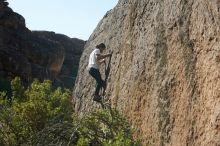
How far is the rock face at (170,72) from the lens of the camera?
720cm

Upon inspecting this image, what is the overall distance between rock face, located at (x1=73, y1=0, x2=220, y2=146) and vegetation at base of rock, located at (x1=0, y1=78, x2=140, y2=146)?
52cm

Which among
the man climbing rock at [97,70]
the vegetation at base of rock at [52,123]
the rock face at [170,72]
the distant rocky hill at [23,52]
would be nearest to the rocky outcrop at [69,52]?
the distant rocky hill at [23,52]

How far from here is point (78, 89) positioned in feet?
43.8

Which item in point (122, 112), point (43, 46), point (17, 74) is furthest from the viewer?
point (43, 46)

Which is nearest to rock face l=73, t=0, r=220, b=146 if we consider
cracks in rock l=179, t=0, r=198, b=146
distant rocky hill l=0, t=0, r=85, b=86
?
cracks in rock l=179, t=0, r=198, b=146

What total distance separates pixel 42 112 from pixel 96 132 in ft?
7.27

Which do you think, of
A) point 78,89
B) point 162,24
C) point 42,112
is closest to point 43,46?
point 78,89

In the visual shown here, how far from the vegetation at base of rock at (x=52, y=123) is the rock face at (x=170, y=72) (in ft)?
1.71

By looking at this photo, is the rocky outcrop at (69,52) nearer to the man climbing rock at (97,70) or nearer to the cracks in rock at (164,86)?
the man climbing rock at (97,70)

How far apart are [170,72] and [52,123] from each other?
303cm

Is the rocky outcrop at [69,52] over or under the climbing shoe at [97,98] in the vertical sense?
over

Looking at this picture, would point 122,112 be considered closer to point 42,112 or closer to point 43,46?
point 42,112

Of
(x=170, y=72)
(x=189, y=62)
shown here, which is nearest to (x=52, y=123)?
(x=170, y=72)

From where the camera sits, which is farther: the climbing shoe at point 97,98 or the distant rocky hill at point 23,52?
the distant rocky hill at point 23,52
